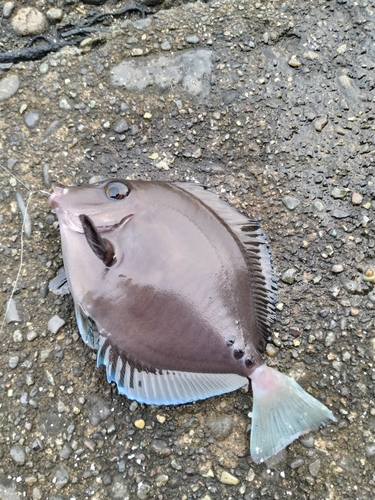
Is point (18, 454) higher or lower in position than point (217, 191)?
lower

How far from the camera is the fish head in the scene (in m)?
2.20

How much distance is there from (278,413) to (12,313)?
4.59ft

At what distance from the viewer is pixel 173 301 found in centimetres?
208

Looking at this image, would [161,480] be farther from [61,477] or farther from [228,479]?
[61,477]

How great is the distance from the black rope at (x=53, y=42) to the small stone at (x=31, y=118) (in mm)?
375

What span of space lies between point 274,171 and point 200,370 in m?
1.16

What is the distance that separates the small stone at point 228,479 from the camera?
2213 millimetres

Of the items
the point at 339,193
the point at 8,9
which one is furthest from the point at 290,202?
the point at 8,9

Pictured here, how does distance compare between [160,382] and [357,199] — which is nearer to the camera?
[160,382]

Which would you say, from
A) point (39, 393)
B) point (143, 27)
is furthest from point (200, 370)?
point (143, 27)

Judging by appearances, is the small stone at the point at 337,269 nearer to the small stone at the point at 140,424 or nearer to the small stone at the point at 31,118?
the small stone at the point at 140,424

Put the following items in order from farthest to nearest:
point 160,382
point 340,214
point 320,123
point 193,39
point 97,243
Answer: point 193,39, point 320,123, point 340,214, point 160,382, point 97,243

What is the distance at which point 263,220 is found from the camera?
2549mm

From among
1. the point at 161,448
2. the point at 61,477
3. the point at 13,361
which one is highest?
the point at 13,361
